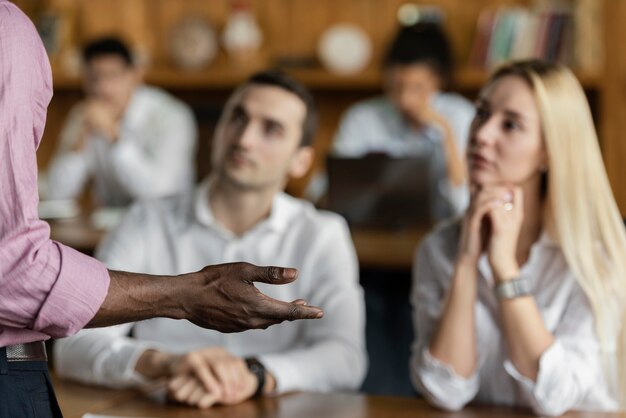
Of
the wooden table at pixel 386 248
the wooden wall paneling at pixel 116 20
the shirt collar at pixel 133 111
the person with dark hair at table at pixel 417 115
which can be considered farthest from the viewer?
the wooden wall paneling at pixel 116 20

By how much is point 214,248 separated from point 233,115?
31cm

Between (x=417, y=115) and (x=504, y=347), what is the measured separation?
248cm

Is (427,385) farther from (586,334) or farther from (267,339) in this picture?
(267,339)

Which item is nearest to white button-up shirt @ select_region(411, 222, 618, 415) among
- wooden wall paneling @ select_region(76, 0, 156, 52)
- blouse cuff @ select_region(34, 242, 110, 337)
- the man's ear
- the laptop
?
the man's ear

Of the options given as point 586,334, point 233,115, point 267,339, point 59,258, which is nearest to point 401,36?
point 233,115

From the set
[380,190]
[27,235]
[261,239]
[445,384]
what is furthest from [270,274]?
[380,190]

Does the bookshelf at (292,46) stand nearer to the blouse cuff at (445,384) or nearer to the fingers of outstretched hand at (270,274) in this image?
the blouse cuff at (445,384)

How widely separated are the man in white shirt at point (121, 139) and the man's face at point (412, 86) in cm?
106

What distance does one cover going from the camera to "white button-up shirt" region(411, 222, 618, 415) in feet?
6.39

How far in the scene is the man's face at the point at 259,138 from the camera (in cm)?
254

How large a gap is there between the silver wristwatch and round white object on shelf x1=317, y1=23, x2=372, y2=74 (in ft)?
11.0

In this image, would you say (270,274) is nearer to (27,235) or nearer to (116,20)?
(27,235)

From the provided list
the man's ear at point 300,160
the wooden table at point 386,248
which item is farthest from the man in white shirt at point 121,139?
the man's ear at point 300,160

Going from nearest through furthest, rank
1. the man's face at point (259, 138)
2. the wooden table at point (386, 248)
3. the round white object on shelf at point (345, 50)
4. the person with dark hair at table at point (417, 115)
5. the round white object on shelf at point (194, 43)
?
the man's face at point (259, 138) < the wooden table at point (386, 248) < the person with dark hair at table at point (417, 115) < the round white object on shelf at point (345, 50) < the round white object on shelf at point (194, 43)
